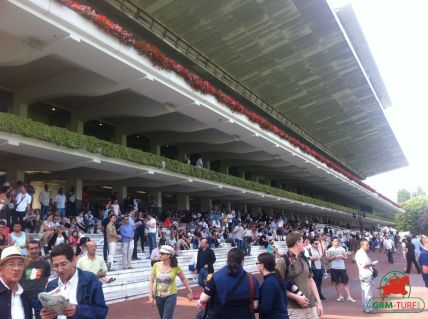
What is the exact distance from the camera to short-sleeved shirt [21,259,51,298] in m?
5.15

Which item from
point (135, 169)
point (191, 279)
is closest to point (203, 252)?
point (191, 279)

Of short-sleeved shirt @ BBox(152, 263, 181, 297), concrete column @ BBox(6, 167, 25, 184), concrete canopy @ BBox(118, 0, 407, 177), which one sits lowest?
short-sleeved shirt @ BBox(152, 263, 181, 297)

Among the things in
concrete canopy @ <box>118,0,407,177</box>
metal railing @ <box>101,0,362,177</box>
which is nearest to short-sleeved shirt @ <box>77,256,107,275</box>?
metal railing @ <box>101,0,362,177</box>

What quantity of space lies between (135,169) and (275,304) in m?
15.0

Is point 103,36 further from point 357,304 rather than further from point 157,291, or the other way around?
point 357,304

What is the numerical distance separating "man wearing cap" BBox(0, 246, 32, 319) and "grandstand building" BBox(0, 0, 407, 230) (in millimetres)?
9545

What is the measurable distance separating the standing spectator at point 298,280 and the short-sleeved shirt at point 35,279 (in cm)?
308

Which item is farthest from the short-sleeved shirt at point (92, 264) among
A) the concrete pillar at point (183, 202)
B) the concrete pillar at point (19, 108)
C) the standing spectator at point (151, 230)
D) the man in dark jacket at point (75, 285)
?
the concrete pillar at point (183, 202)

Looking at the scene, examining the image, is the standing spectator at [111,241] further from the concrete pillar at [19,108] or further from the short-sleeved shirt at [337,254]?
the concrete pillar at [19,108]

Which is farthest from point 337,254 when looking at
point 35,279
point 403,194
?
point 403,194

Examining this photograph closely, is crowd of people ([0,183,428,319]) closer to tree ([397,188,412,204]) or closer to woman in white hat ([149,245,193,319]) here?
woman in white hat ([149,245,193,319])

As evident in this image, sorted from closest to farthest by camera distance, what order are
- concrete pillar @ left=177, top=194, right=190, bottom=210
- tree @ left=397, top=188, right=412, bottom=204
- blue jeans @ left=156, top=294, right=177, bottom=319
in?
blue jeans @ left=156, top=294, right=177, bottom=319
concrete pillar @ left=177, top=194, right=190, bottom=210
tree @ left=397, top=188, right=412, bottom=204

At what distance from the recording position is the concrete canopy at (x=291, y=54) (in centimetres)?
2239

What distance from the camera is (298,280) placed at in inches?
198
